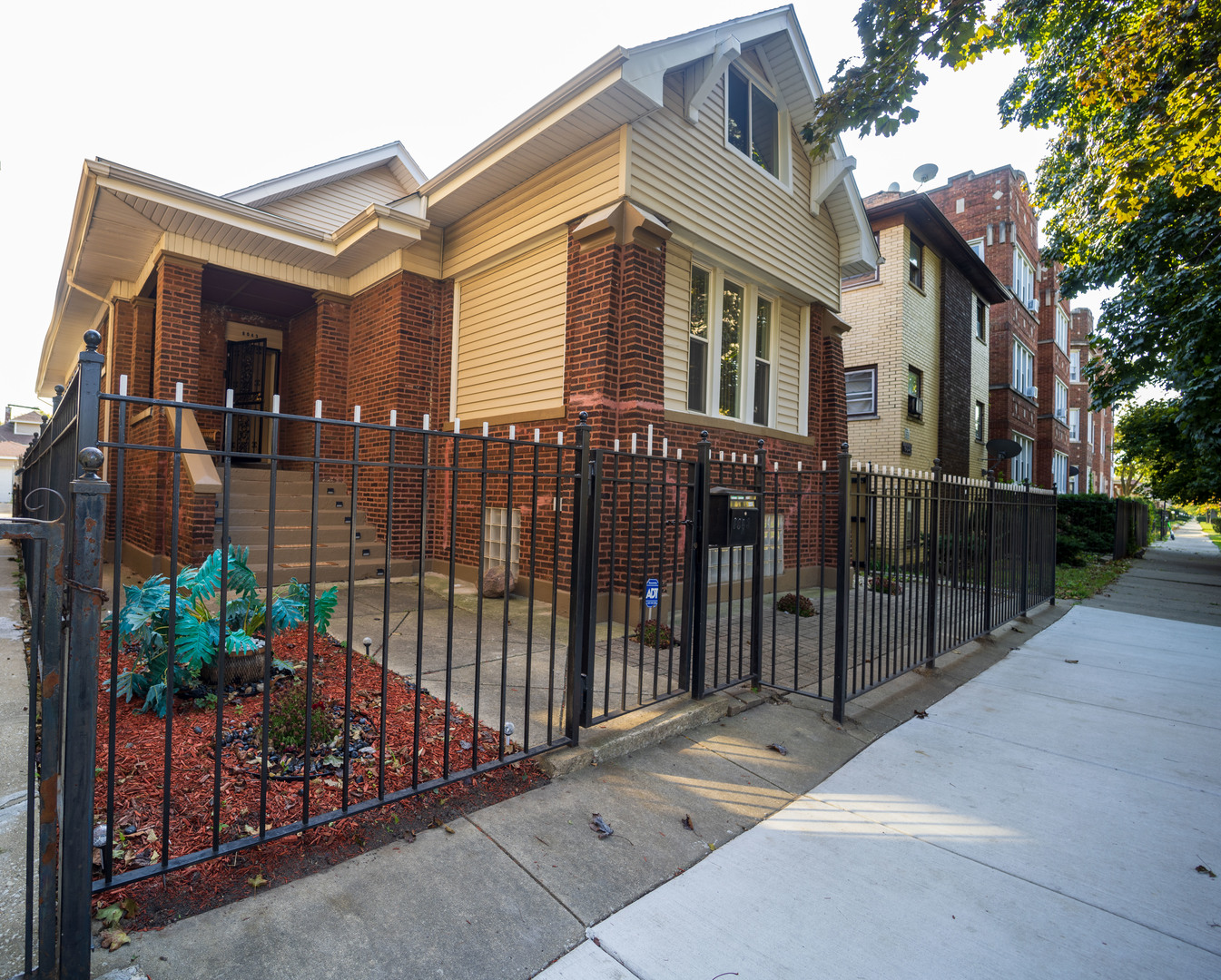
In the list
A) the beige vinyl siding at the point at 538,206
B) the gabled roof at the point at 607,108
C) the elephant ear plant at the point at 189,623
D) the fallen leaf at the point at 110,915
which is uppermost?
the gabled roof at the point at 607,108

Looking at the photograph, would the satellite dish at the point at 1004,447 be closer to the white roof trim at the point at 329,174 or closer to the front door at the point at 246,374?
the white roof trim at the point at 329,174

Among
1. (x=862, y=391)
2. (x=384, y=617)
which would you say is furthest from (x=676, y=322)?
(x=862, y=391)

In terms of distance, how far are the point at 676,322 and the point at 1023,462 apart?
2021cm

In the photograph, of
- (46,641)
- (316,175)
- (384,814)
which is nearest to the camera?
(46,641)

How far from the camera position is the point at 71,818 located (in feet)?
A: 5.73

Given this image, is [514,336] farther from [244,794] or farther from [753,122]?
[244,794]

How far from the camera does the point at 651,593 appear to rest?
3.88 metres

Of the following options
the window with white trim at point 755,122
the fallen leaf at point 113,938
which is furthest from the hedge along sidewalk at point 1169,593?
the fallen leaf at point 113,938

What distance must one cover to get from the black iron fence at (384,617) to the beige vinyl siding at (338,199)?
4610 mm

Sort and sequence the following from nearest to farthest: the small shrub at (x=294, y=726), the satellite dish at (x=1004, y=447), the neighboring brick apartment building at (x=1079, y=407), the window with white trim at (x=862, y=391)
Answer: the small shrub at (x=294, y=726), the window with white trim at (x=862, y=391), the satellite dish at (x=1004, y=447), the neighboring brick apartment building at (x=1079, y=407)

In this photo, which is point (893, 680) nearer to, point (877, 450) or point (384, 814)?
point (384, 814)

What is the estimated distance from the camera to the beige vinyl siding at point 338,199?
35.9 ft

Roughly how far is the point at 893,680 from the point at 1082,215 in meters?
9.63

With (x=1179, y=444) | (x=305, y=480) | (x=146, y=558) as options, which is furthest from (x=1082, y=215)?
(x=146, y=558)
